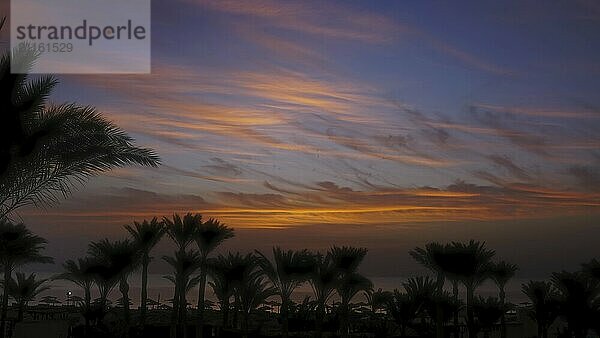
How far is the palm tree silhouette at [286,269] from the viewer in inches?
1054

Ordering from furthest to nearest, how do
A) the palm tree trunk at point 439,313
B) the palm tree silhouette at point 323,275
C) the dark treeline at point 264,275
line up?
the palm tree silhouette at point 323,275, the dark treeline at point 264,275, the palm tree trunk at point 439,313

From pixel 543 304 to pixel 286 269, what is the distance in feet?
30.4

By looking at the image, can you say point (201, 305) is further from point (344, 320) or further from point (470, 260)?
point (470, 260)

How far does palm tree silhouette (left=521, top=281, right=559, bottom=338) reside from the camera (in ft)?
80.3

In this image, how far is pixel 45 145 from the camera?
1187cm

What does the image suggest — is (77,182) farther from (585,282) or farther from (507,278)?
(507,278)

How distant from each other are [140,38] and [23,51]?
2.43 meters

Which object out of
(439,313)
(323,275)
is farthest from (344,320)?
(439,313)

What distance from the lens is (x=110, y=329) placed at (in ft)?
94.9

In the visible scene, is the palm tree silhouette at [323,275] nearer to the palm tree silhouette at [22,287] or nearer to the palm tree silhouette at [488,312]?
the palm tree silhouette at [488,312]

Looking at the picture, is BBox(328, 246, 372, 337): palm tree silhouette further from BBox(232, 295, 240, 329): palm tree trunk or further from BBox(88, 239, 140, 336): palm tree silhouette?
BBox(88, 239, 140, 336): palm tree silhouette

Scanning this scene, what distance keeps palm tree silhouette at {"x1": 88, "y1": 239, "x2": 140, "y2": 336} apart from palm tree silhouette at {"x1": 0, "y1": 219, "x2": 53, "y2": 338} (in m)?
2.09

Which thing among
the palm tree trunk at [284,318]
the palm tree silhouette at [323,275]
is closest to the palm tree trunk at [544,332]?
the palm tree silhouette at [323,275]

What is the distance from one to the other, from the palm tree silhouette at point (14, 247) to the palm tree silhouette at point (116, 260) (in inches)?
82.5
